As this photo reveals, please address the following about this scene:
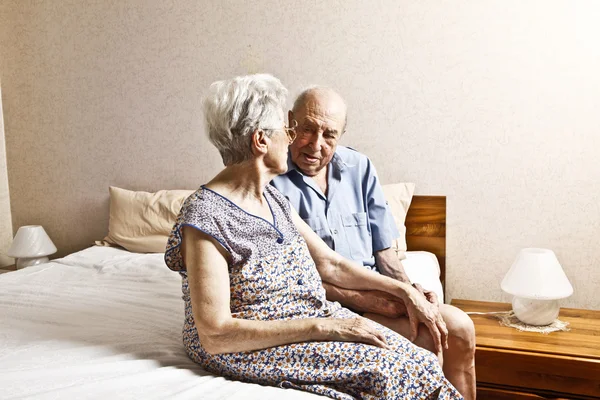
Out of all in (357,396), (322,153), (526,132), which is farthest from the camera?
(526,132)

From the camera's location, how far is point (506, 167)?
243 cm

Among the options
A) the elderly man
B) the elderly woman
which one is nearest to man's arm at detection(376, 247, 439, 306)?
the elderly man

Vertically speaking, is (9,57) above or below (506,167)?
above

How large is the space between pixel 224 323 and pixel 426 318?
58 centimetres

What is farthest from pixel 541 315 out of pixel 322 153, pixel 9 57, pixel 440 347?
pixel 9 57

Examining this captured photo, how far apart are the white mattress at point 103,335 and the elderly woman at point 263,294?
0.07m

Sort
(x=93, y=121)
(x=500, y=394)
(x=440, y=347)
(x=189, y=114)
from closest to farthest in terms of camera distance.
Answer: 1. (x=440, y=347)
2. (x=500, y=394)
3. (x=189, y=114)
4. (x=93, y=121)

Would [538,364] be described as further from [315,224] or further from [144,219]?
[144,219]

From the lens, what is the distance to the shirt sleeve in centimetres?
189

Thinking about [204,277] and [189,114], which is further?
[189,114]

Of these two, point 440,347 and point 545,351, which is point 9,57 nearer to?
point 440,347

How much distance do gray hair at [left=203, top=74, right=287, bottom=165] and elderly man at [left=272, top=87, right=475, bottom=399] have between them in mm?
423

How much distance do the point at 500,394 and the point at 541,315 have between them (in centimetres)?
35

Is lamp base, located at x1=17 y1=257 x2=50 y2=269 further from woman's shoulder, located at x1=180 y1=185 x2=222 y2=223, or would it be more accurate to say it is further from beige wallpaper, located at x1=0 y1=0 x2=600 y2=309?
woman's shoulder, located at x1=180 y1=185 x2=222 y2=223
